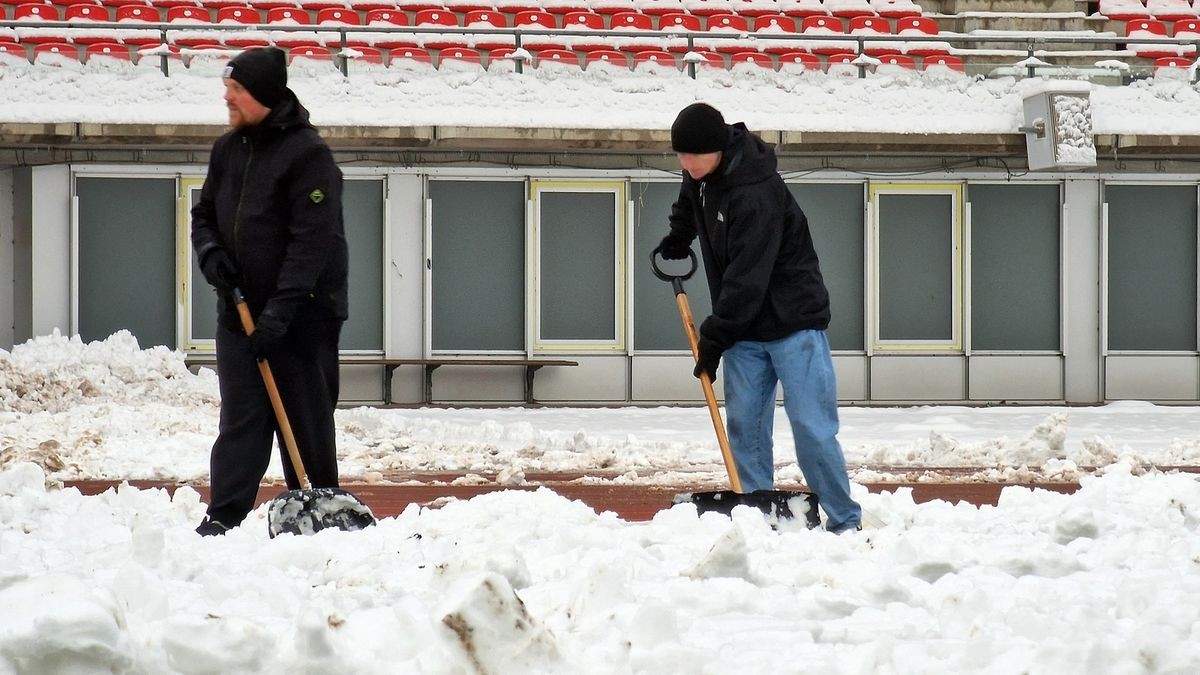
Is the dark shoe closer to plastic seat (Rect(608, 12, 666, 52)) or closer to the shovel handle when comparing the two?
the shovel handle

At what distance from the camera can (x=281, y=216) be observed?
5.23 meters

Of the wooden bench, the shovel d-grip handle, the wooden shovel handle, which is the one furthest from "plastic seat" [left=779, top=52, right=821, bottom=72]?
the wooden shovel handle

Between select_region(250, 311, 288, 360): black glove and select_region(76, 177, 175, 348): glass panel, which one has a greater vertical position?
select_region(76, 177, 175, 348): glass panel

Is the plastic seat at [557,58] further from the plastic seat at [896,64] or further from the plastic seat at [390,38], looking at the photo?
the plastic seat at [896,64]

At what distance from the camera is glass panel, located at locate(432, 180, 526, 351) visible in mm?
17141

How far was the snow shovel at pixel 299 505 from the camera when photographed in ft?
16.2

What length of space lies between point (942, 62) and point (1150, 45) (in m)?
3.55

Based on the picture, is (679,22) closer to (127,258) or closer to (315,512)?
(127,258)

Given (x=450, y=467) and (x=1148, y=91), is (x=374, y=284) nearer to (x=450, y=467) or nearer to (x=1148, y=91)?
(x=450, y=467)

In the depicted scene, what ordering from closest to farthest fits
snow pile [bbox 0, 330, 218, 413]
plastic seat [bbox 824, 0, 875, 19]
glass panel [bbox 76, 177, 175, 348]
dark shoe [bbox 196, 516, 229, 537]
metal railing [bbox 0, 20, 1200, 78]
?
1. dark shoe [bbox 196, 516, 229, 537]
2. snow pile [bbox 0, 330, 218, 413]
3. metal railing [bbox 0, 20, 1200, 78]
4. glass panel [bbox 76, 177, 175, 348]
5. plastic seat [bbox 824, 0, 875, 19]

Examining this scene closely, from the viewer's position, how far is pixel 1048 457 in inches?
395

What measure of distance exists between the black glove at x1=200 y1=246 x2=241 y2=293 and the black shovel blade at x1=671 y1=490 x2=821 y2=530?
6.11 feet

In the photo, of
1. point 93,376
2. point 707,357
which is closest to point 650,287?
point 93,376

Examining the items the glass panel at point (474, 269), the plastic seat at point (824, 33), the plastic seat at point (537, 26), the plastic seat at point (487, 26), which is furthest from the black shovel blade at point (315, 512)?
the plastic seat at point (824, 33)
